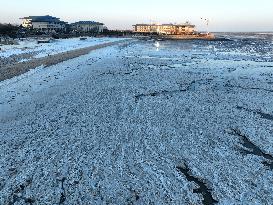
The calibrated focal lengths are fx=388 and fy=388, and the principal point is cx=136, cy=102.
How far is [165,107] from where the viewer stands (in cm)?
1371

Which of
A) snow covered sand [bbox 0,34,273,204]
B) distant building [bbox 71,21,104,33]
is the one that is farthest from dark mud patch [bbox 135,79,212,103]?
distant building [bbox 71,21,104,33]

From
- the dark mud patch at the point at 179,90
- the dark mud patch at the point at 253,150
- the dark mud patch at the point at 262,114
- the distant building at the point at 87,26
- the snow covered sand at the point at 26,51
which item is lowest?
the distant building at the point at 87,26

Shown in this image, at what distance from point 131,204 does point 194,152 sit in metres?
2.98

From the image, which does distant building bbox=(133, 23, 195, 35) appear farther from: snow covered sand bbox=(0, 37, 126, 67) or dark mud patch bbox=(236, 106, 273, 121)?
dark mud patch bbox=(236, 106, 273, 121)

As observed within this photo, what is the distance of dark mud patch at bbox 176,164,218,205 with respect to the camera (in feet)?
21.8

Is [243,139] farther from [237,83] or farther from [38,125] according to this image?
[237,83]

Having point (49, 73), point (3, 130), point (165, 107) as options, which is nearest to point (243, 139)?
point (165, 107)

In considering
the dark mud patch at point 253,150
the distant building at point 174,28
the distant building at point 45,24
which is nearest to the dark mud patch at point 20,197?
the dark mud patch at point 253,150

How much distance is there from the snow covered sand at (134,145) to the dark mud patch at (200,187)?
0.06ft

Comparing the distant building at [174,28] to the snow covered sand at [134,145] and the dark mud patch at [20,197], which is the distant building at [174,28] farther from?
the dark mud patch at [20,197]

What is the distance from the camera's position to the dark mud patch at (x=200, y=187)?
21.8ft

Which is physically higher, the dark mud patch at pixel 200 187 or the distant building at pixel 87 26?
the dark mud patch at pixel 200 187

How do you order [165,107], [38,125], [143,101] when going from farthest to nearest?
[143,101] < [165,107] < [38,125]

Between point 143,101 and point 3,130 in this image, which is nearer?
point 3,130
